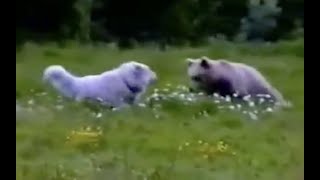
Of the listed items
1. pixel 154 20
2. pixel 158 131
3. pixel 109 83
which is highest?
pixel 154 20

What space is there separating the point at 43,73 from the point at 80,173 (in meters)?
0.25

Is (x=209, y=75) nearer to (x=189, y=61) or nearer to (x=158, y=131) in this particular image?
(x=189, y=61)

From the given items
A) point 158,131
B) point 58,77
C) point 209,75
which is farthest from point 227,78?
point 58,77

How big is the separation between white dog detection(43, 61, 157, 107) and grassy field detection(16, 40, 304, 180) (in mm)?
17

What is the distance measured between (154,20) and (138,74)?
132 mm

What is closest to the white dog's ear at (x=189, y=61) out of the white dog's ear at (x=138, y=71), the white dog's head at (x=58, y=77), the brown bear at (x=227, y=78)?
the brown bear at (x=227, y=78)

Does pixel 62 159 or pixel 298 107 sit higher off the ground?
pixel 298 107

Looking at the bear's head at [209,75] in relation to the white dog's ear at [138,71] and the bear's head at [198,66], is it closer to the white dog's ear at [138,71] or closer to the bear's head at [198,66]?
the bear's head at [198,66]

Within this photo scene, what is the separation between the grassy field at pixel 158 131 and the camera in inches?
73.0

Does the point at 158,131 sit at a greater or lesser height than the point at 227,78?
lesser

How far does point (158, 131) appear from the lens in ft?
6.14
